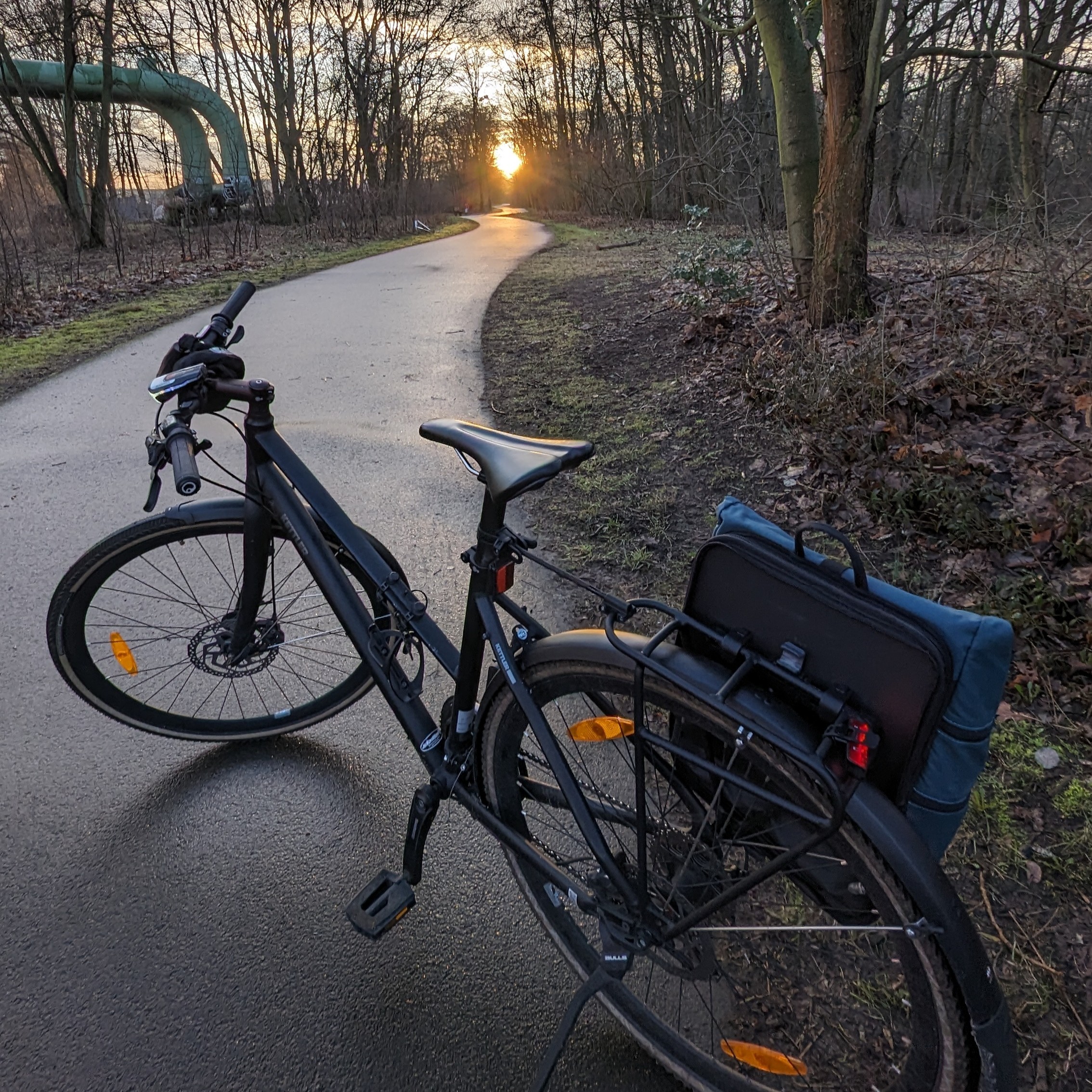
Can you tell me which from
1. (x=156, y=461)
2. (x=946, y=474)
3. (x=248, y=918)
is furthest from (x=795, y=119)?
(x=248, y=918)

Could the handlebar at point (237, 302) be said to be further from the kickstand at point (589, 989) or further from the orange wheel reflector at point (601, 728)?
the kickstand at point (589, 989)

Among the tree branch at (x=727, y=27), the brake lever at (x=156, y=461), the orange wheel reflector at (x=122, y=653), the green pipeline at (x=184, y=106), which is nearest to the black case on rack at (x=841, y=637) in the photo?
the brake lever at (x=156, y=461)

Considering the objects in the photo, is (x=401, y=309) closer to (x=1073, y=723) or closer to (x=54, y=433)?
(x=54, y=433)

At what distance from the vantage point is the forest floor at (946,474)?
2.16 m

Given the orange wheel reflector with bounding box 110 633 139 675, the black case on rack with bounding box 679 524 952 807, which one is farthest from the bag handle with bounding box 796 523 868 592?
the orange wheel reflector with bounding box 110 633 139 675

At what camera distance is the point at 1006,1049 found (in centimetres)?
126

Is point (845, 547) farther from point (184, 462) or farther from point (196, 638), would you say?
point (196, 638)

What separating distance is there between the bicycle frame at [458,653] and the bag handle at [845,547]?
0.28 metres

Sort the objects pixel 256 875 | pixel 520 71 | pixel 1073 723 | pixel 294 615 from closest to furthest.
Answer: pixel 256 875
pixel 1073 723
pixel 294 615
pixel 520 71

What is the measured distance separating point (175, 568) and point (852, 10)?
5823mm

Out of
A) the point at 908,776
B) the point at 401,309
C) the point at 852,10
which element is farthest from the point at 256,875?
the point at 401,309

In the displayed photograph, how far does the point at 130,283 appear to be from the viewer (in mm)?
12656

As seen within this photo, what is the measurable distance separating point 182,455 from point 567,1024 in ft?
5.09

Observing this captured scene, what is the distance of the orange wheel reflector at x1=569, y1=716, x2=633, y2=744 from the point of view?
5.53 ft
